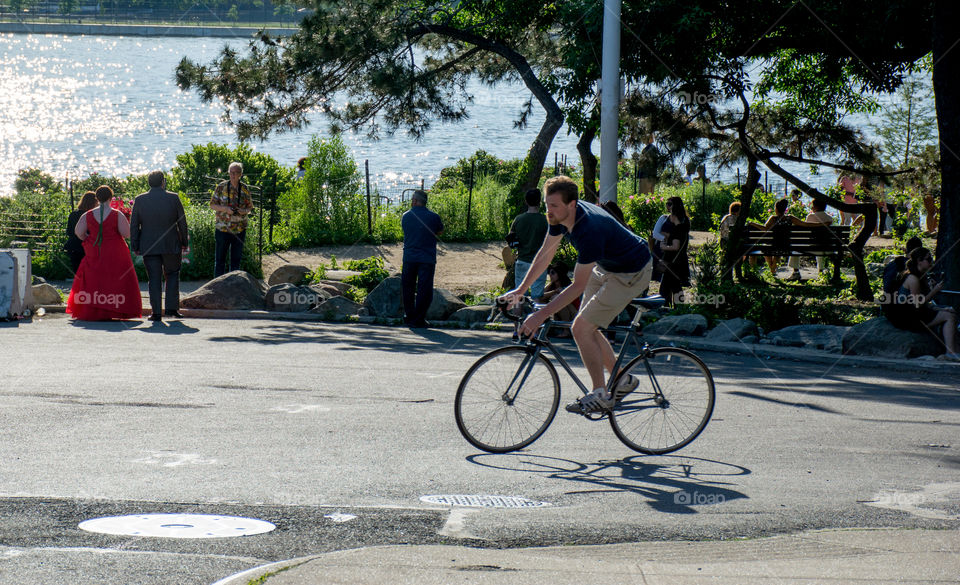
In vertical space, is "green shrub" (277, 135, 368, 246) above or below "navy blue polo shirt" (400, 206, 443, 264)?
above

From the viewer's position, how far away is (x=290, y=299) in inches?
594

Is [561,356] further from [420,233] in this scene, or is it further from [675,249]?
[675,249]

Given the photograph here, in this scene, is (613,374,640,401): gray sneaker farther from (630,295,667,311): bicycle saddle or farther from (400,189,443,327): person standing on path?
(400,189,443,327): person standing on path

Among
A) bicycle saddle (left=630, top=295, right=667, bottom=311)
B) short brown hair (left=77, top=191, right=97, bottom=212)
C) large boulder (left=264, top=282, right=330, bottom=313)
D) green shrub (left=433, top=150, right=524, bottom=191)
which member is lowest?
large boulder (left=264, top=282, right=330, bottom=313)

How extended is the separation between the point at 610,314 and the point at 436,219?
7150mm

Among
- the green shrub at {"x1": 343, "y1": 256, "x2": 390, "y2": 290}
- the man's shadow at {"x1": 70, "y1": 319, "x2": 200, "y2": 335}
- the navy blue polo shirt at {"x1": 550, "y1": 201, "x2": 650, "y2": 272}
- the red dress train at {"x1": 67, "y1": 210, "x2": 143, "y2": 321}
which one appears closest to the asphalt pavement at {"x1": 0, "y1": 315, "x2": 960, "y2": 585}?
the navy blue polo shirt at {"x1": 550, "y1": 201, "x2": 650, "y2": 272}

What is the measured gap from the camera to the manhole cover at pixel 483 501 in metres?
5.55

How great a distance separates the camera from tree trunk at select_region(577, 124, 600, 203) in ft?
57.9

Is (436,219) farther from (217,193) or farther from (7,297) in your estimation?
(7,297)

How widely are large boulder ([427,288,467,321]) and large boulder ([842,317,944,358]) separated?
16.6ft

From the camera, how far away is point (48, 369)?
9953 millimetres

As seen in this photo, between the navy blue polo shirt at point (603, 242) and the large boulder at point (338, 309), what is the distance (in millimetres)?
8388

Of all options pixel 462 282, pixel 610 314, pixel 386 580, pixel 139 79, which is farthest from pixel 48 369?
pixel 139 79

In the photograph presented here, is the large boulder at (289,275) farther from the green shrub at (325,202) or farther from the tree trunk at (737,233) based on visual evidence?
the tree trunk at (737,233)
